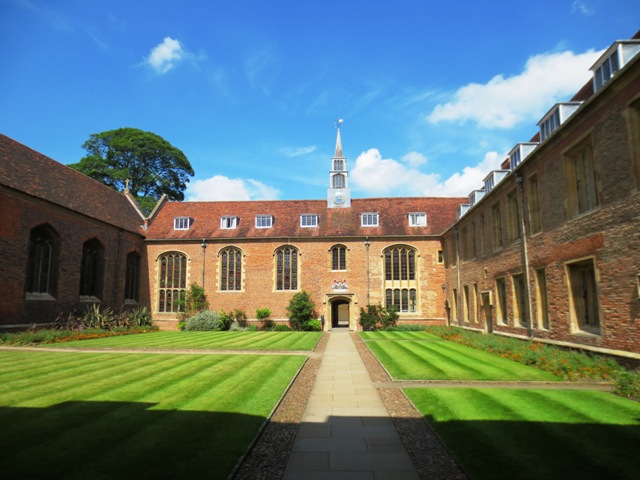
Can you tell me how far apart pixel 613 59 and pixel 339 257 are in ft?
73.3

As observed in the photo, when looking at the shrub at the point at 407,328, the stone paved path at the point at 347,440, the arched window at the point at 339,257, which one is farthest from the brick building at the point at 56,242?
the shrub at the point at 407,328

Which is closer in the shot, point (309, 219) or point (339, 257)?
point (339, 257)

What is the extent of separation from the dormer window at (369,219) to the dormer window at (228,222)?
34.3 feet

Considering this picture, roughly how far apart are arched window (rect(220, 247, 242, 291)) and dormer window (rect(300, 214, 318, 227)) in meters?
5.62

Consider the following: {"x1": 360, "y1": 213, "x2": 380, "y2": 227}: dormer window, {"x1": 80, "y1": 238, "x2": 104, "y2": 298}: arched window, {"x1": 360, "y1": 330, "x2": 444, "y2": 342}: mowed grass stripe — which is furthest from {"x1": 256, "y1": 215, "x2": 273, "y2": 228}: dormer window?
{"x1": 360, "y1": 330, "x2": 444, "y2": 342}: mowed grass stripe

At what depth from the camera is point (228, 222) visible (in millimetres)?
33312

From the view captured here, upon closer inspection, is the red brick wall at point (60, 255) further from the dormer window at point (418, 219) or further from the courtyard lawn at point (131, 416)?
the dormer window at point (418, 219)

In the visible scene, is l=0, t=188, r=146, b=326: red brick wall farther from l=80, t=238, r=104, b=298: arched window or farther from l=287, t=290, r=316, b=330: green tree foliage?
l=287, t=290, r=316, b=330: green tree foliage

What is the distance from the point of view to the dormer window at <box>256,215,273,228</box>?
108 ft

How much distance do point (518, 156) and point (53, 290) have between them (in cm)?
2548

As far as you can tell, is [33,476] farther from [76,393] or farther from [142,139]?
[142,139]

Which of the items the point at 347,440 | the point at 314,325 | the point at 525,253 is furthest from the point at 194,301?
the point at 347,440

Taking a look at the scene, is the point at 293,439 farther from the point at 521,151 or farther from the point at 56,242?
the point at 56,242

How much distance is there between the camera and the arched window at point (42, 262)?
21734 mm
